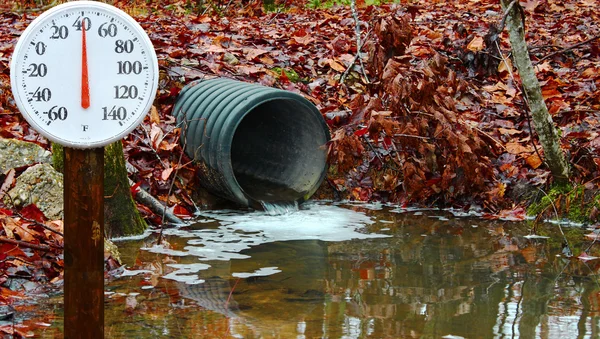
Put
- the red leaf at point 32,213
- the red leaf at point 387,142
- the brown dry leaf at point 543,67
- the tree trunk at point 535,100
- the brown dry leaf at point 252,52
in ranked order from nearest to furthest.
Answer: the red leaf at point 32,213
the tree trunk at point 535,100
the red leaf at point 387,142
the brown dry leaf at point 543,67
the brown dry leaf at point 252,52

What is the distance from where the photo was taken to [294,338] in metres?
3.53

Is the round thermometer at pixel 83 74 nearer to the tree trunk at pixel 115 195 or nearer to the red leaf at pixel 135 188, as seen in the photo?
the tree trunk at pixel 115 195

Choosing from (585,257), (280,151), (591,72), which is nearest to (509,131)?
(591,72)

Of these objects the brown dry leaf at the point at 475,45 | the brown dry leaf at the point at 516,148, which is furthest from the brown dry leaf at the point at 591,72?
the brown dry leaf at the point at 516,148

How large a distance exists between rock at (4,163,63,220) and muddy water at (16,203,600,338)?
0.56 m

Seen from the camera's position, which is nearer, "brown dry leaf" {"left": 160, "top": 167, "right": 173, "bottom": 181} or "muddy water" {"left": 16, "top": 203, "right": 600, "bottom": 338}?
"muddy water" {"left": 16, "top": 203, "right": 600, "bottom": 338}

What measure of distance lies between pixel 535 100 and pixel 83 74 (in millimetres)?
4206

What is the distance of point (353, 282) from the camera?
15.0 feet

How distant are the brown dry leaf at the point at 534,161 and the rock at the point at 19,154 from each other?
420 centimetres

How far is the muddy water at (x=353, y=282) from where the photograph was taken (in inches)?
145

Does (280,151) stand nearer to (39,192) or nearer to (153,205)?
(153,205)

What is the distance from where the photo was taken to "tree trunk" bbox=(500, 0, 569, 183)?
5754 millimetres

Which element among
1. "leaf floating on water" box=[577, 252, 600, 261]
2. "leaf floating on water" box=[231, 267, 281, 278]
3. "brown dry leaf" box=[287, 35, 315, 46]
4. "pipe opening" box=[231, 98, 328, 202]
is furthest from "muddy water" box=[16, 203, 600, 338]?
"brown dry leaf" box=[287, 35, 315, 46]

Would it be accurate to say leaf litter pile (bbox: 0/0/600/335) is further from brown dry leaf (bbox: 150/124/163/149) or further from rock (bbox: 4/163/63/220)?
rock (bbox: 4/163/63/220)
